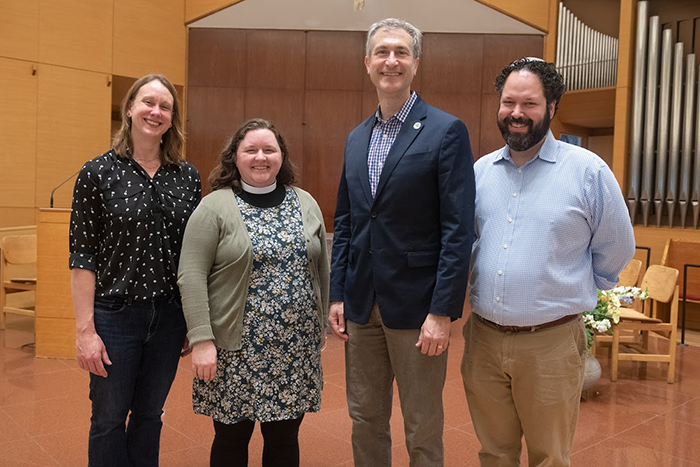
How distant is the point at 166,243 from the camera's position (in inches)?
80.9

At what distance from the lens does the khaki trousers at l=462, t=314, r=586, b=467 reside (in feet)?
6.18

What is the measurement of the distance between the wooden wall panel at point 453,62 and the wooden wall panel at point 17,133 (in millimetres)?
4773

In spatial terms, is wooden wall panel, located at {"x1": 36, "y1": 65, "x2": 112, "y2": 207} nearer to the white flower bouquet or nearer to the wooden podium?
the wooden podium

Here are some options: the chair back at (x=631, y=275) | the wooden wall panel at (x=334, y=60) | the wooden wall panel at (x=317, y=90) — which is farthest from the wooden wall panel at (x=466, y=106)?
the chair back at (x=631, y=275)

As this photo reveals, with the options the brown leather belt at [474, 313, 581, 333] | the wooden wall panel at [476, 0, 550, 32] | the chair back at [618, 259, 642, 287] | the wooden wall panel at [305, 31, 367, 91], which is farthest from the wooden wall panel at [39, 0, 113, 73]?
the brown leather belt at [474, 313, 581, 333]

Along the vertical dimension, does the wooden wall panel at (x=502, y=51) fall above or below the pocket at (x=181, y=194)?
above

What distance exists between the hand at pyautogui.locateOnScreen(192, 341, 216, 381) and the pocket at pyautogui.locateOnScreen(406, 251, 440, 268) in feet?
2.29

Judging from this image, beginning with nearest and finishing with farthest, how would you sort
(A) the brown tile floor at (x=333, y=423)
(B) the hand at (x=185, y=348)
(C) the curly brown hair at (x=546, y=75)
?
(C) the curly brown hair at (x=546, y=75), (B) the hand at (x=185, y=348), (A) the brown tile floor at (x=333, y=423)

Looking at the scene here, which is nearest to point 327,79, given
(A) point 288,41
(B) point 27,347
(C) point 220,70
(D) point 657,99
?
(A) point 288,41

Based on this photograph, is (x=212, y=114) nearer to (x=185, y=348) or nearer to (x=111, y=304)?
(x=185, y=348)

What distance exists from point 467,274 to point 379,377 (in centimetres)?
48

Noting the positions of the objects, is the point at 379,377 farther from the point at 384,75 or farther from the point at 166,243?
the point at 384,75

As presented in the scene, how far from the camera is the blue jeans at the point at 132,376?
2.03m

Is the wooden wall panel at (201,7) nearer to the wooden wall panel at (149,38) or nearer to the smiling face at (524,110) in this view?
the wooden wall panel at (149,38)
